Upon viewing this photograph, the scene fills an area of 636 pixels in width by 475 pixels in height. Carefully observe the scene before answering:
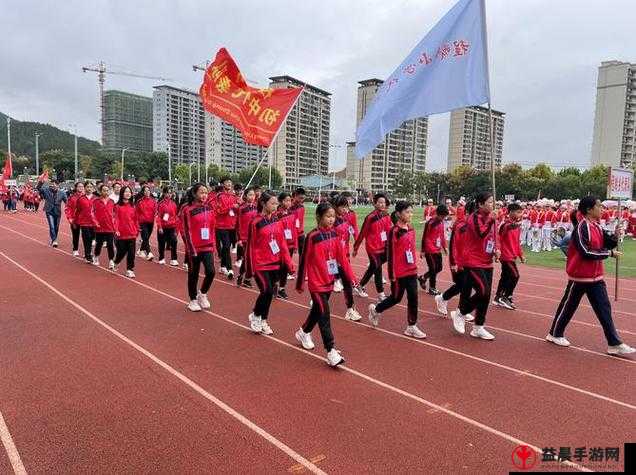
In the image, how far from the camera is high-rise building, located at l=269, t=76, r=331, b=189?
3243 inches

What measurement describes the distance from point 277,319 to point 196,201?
208 centimetres

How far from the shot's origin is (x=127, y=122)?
312 ft

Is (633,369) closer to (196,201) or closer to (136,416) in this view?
(136,416)

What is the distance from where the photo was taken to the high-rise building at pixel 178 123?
79.5m

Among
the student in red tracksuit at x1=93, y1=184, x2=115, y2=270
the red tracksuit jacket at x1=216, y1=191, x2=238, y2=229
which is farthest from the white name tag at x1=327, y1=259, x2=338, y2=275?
the student in red tracksuit at x1=93, y1=184, x2=115, y2=270

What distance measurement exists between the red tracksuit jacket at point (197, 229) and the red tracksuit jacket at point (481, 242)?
357 cm

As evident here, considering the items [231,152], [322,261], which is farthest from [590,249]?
[231,152]

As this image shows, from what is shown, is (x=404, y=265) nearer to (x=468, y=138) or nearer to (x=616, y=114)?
(x=616, y=114)

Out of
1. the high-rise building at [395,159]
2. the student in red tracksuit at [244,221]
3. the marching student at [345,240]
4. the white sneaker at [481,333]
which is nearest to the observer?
the marching student at [345,240]

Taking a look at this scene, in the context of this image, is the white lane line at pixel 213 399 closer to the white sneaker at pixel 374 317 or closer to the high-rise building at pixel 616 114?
the white sneaker at pixel 374 317

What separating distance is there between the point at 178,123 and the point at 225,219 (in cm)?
7822

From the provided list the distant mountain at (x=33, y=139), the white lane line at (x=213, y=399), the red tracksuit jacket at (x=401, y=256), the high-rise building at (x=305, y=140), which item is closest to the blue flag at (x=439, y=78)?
the red tracksuit jacket at (x=401, y=256)

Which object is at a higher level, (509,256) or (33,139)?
(33,139)

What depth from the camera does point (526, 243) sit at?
19.0 metres
